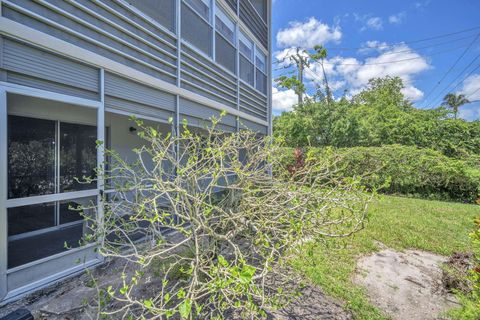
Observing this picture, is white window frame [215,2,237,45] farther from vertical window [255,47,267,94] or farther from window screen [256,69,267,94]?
window screen [256,69,267,94]

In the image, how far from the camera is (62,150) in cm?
461

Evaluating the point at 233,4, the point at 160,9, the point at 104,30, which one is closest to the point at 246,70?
the point at 233,4

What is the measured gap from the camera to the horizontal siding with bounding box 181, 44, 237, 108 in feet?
18.7

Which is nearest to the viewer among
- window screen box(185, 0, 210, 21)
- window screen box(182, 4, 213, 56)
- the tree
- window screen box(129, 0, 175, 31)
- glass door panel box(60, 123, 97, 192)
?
glass door panel box(60, 123, 97, 192)

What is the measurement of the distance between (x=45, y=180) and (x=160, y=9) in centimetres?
369

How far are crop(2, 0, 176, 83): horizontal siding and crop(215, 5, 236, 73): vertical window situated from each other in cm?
205

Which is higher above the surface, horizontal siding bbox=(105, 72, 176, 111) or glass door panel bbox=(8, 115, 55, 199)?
horizontal siding bbox=(105, 72, 176, 111)

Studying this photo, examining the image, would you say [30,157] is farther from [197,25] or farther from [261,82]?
[261,82]

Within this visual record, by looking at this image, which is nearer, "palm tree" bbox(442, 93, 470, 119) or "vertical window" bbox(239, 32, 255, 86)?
"vertical window" bbox(239, 32, 255, 86)

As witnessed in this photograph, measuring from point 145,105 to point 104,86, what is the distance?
0.88 meters

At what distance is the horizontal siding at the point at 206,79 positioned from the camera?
5695 millimetres

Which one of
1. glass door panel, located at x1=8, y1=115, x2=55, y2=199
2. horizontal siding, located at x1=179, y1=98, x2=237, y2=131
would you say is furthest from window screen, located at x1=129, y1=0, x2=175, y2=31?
glass door panel, located at x1=8, y1=115, x2=55, y2=199

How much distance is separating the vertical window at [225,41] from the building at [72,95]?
0.41 ft

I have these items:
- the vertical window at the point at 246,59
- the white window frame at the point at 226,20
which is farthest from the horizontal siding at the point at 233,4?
the vertical window at the point at 246,59
